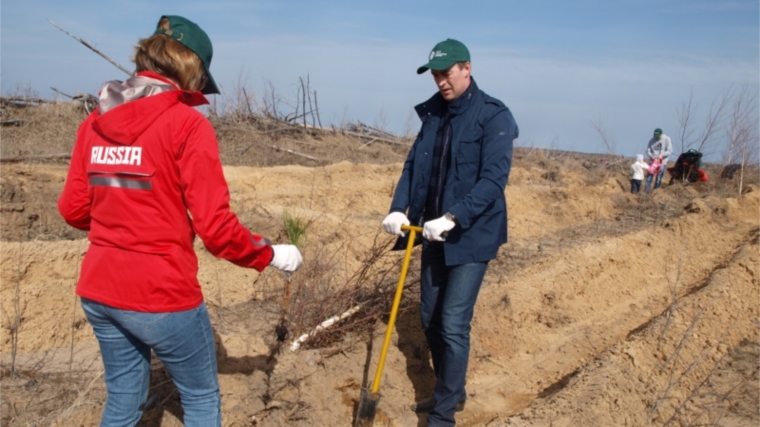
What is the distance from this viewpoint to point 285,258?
236cm

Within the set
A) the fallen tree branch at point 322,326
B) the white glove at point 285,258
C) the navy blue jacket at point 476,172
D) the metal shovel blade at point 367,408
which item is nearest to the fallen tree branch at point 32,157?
the fallen tree branch at point 322,326

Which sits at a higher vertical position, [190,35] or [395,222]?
Answer: [190,35]

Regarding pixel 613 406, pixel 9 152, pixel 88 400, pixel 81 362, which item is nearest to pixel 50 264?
pixel 81 362

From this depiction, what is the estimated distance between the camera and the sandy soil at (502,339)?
350cm

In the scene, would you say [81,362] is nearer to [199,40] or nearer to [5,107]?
[199,40]

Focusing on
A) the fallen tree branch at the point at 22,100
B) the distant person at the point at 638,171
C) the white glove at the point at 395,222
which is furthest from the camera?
the fallen tree branch at the point at 22,100

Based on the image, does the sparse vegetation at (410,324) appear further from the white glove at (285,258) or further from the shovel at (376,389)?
the white glove at (285,258)

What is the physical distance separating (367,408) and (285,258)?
1.20 m

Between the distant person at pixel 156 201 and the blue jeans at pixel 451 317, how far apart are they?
127cm

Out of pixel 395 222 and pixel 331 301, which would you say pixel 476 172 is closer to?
pixel 395 222

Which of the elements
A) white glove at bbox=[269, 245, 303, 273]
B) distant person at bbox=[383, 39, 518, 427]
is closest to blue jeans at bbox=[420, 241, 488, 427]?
distant person at bbox=[383, 39, 518, 427]

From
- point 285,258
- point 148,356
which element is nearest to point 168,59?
point 285,258

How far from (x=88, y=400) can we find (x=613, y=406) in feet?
9.47

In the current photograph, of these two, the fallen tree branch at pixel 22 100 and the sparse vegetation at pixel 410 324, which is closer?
the sparse vegetation at pixel 410 324
